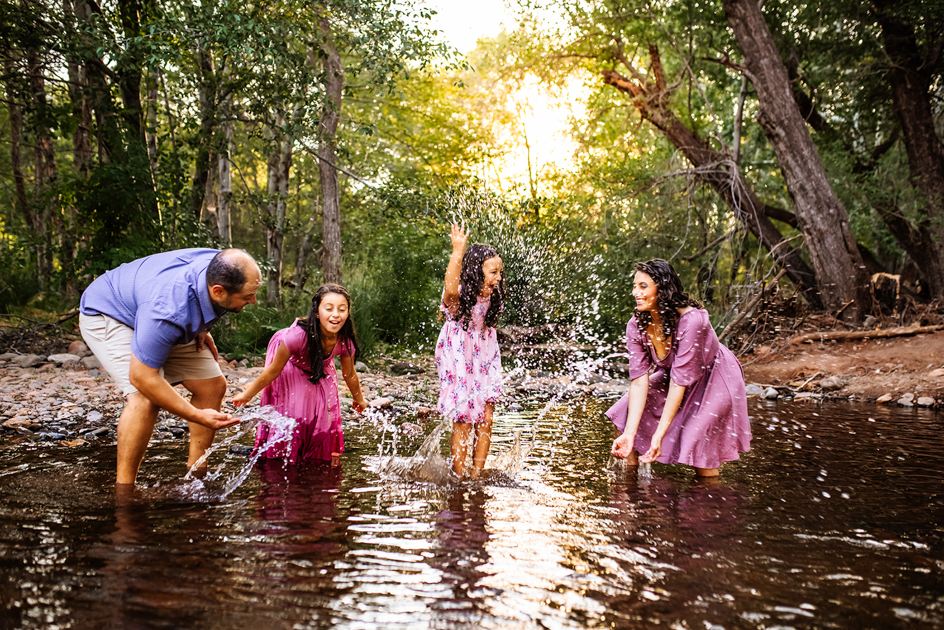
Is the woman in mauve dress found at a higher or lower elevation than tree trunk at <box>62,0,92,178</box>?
lower

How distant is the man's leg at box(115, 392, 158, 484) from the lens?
3.89 m

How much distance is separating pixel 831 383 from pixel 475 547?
901 centimetres

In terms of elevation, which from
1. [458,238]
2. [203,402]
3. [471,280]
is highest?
[458,238]

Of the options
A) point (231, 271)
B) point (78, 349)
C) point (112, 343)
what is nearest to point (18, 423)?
point (112, 343)

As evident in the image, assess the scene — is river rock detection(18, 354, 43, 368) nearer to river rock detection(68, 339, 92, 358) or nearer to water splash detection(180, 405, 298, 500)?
river rock detection(68, 339, 92, 358)

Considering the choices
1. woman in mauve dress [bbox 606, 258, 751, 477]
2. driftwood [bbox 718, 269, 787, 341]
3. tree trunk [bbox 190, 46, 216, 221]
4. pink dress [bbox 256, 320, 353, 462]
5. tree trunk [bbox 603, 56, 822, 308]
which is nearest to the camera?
woman in mauve dress [bbox 606, 258, 751, 477]

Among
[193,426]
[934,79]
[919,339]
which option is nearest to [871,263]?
[934,79]

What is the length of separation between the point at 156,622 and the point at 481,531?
1668 millimetres

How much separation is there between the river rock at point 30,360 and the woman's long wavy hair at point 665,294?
876 centimetres

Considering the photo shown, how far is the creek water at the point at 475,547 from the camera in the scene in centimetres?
241

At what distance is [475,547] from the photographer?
319 cm

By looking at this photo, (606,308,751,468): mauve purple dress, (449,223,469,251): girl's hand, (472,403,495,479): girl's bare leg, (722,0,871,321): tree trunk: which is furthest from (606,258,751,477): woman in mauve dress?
(722,0,871,321): tree trunk

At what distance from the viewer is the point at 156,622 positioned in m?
2.23

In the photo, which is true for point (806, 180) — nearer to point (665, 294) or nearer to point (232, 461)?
point (665, 294)
